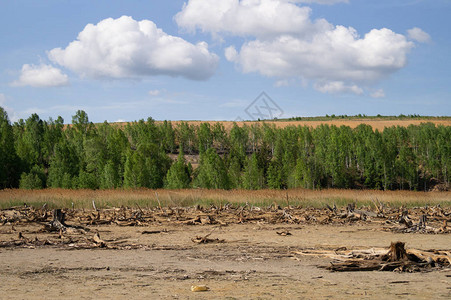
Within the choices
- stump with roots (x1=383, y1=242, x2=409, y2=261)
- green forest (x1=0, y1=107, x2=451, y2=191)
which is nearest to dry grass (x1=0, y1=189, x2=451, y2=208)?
stump with roots (x1=383, y1=242, x2=409, y2=261)

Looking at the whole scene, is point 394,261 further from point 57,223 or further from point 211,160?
point 211,160

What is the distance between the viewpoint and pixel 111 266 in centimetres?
1051

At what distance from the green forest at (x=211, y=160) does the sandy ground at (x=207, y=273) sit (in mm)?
41706

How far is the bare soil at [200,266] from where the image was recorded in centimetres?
771

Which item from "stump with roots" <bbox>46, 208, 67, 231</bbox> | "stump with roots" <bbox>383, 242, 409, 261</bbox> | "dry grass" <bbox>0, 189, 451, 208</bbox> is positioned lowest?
"dry grass" <bbox>0, 189, 451, 208</bbox>

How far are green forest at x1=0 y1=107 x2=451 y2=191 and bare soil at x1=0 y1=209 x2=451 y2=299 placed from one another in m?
39.1

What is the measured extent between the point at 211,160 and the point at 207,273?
159ft

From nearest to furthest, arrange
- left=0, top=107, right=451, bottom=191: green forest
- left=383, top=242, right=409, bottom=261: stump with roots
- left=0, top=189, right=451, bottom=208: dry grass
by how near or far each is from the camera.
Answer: left=383, top=242, right=409, bottom=261: stump with roots < left=0, top=189, right=451, bottom=208: dry grass < left=0, top=107, right=451, bottom=191: green forest

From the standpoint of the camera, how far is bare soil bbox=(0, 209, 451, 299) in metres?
7.71

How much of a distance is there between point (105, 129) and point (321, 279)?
10518 centimetres

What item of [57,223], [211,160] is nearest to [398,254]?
[57,223]

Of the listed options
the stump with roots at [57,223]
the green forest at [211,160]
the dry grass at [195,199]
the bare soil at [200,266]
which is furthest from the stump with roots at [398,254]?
the green forest at [211,160]

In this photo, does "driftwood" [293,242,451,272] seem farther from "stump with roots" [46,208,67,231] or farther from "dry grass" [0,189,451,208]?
"dry grass" [0,189,451,208]

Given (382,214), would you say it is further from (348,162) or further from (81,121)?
(81,121)
